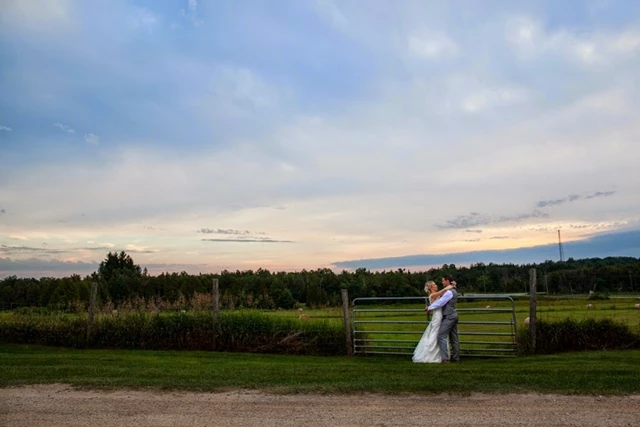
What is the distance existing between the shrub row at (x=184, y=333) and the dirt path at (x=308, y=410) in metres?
5.80

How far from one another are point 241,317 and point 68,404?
7.28m

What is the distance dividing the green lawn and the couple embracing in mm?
842

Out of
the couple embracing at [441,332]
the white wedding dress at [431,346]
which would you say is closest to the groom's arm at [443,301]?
the couple embracing at [441,332]

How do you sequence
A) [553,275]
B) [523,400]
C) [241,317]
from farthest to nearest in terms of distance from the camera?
1. [553,275]
2. [241,317]
3. [523,400]

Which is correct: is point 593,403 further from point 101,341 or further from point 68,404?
point 101,341

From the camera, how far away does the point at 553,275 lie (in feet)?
240

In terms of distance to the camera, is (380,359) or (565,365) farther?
(380,359)

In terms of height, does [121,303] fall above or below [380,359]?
above

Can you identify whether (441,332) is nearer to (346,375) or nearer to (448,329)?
(448,329)

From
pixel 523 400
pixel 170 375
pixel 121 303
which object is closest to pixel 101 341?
pixel 121 303

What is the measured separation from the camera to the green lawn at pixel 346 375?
7.79 m

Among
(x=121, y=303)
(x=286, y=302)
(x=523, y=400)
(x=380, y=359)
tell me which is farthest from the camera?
(x=286, y=302)

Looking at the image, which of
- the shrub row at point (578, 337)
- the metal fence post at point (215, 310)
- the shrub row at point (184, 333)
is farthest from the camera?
the metal fence post at point (215, 310)

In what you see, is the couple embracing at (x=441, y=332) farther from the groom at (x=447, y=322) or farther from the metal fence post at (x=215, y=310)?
the metal fence post at (x=215, y=310)
